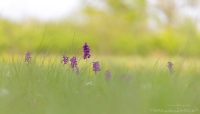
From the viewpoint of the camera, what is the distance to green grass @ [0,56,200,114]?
5.78 feet

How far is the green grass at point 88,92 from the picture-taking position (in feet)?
5.78

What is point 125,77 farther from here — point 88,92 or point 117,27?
point 117,27

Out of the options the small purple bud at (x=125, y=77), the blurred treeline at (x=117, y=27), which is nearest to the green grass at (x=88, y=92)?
the small purple bud at (x=125, y=77)

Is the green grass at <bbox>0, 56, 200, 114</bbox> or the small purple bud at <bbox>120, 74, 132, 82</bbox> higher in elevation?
the small purple bud at <bbox>120, 74, 132, 82</bbox>

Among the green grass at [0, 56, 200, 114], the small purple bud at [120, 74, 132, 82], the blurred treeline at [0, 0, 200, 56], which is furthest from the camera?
the blurred treeline at [0, 0, 200, 56]

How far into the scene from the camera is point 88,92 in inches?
79.4

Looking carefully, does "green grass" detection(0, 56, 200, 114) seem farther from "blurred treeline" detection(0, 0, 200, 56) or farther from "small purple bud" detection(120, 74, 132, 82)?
"blurred treeline" detection(0, 0, 200, 56)

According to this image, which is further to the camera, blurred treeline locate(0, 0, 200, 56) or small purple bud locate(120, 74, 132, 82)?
blurred treeline locate(0, 0, 200, 56)

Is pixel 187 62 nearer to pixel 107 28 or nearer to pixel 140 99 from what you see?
pixel 140 99

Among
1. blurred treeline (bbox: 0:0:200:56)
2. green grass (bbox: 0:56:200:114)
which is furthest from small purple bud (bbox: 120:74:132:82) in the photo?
blurred treeline (bbox: 0:0:200:56)

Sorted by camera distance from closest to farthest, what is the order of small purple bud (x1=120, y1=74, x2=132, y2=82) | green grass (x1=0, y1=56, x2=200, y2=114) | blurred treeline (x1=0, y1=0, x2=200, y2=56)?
green grass (x1=0, y1=56, x2=200, y2=114) → small purple bud (x1=120, y1=74, x2=132, y2=82) → blurred treeline (x1=0, y1=0, x2=200, y2=56)

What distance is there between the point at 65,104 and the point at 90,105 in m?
0.12

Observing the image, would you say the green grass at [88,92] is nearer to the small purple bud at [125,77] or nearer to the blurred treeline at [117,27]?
the small purple bud at [125,77]

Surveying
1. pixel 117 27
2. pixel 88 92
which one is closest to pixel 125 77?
pixel 88 92
